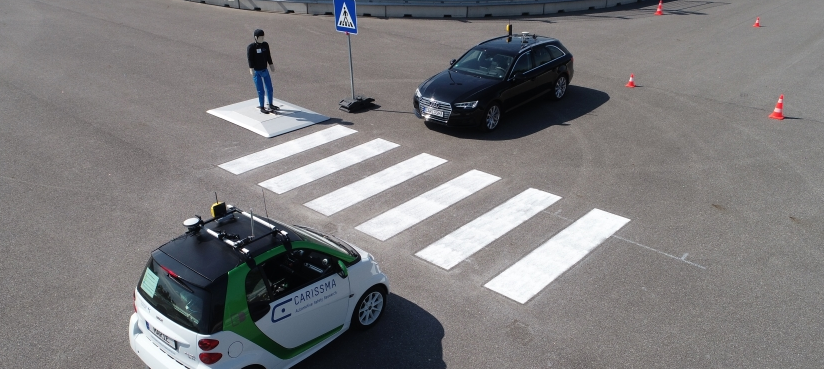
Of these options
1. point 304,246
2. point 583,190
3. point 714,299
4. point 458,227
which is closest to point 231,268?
point 304,246

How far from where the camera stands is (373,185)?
1074cm

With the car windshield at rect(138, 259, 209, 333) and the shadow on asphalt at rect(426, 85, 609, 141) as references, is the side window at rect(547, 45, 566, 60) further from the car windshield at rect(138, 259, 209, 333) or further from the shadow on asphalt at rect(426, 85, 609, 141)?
the car windshield at rect(138, 259, 209, 333)

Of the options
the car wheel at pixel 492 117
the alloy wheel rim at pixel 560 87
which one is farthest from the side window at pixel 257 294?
the alloy wheel rim at pixel 560 87

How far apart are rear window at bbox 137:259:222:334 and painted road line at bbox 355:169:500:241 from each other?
3.81 meters

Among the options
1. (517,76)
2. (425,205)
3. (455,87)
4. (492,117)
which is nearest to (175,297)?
(425,205)

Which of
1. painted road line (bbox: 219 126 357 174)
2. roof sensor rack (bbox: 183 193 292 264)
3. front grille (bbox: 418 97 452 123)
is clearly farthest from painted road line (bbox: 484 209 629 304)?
painted road line (bbox: 219 126 357 174)

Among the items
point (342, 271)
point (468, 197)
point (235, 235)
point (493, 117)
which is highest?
point (235, 235)

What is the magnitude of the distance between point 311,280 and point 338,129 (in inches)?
295

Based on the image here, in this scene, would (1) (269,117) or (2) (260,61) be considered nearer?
(2) (260,61)

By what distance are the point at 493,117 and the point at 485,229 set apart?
181 inches

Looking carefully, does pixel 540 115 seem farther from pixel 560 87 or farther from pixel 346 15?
pixel 346 15

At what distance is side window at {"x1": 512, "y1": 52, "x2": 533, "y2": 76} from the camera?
13.9 meters

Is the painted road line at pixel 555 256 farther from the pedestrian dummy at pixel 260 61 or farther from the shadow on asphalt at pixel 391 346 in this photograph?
the pedestrian dummy at pixel 260 61

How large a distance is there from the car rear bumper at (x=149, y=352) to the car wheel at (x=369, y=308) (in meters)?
1.93
